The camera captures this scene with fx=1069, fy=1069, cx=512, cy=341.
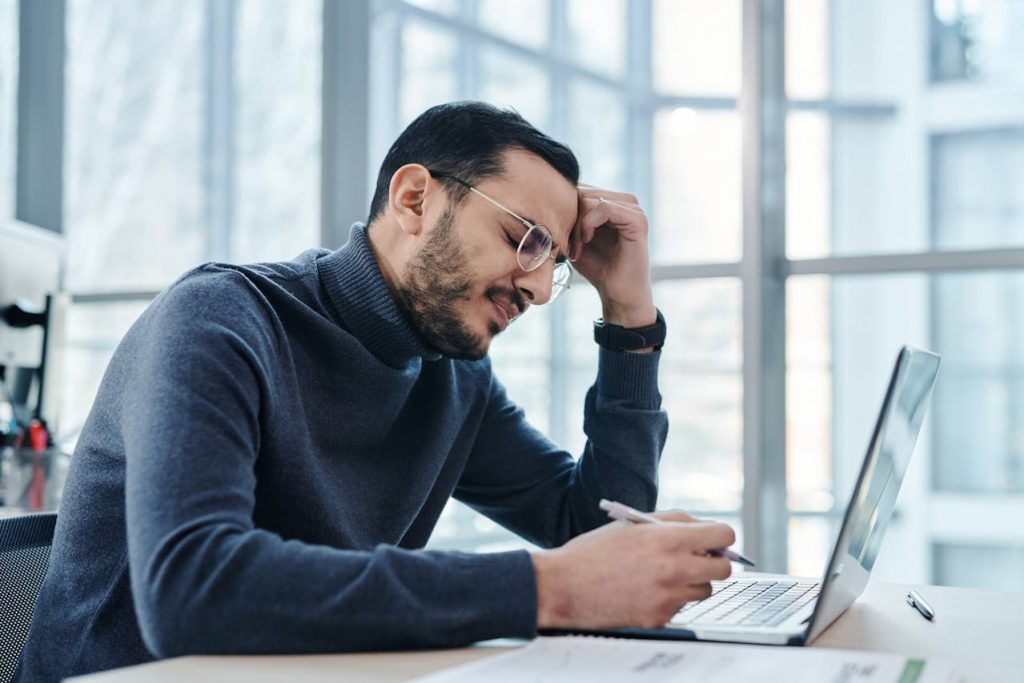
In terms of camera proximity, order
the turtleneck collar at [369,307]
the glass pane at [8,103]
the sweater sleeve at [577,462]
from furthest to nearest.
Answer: the glass pane at [8,103] → the sweater sleeve at [577,462] → the turtleneck collar at [369,307]

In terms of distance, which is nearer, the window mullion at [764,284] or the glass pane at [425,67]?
the window mullion at [764,284]

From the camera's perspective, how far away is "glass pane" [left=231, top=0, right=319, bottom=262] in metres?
3.51

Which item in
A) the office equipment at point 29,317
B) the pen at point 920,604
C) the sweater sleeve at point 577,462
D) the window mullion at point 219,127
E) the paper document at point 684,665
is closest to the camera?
the paper document at point 684,665

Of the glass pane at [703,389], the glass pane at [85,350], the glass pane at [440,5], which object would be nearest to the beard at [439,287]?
the glass pane at [703,389]

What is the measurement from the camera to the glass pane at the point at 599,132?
3.08m

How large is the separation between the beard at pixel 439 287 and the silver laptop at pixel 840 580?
49cm

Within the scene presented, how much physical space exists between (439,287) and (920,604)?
2.33 feet

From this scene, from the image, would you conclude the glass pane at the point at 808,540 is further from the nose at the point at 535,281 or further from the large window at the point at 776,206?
the nose at the point at 535,281

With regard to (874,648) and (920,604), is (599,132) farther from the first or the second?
(874,648)

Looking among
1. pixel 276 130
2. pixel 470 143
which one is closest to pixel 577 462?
pixel 470 143

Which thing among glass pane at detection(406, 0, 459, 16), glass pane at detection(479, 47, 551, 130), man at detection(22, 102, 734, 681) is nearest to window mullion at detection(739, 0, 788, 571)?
glass pane at detection(479, 47, 551, 130)

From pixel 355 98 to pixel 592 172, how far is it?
0.73m

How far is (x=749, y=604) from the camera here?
114 centimetres

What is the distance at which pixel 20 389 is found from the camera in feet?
8.40
